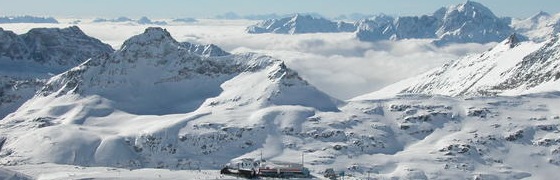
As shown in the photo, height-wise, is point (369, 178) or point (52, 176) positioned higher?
point (52, 176)

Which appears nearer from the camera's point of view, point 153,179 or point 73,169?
point 153,179

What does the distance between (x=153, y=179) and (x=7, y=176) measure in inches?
832

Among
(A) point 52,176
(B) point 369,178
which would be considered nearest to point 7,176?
(A) point 52,176

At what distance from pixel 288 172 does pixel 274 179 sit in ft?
13.4

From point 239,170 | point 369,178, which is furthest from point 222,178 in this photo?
point 369,178

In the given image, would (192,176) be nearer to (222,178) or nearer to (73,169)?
(222,178)

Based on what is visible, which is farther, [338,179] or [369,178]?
[369,178]

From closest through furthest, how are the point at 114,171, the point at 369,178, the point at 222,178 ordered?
the point at 222,178, the point at 114,171, the point at 369,178

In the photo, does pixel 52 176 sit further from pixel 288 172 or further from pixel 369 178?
pixel 369 178

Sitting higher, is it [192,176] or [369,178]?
[192,176]

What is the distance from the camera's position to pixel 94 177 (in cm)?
11944

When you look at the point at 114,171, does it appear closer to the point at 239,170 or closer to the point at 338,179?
the point at 239,170

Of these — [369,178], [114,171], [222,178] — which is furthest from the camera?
[369,178]

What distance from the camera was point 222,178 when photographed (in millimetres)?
118000
